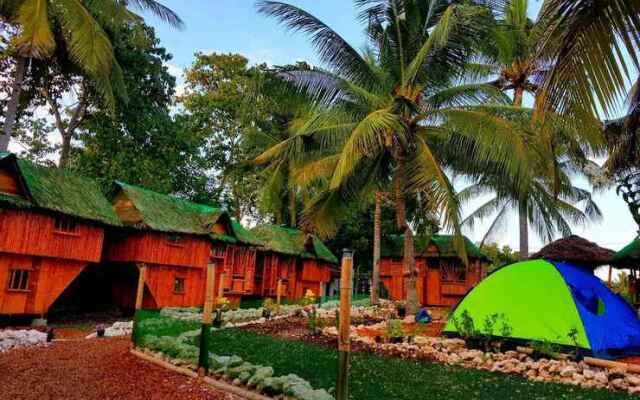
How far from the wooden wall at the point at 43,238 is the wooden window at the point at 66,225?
9cm

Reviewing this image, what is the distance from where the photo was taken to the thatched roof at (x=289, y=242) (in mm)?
25031

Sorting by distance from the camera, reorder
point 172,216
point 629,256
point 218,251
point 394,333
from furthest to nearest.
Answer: point 218,251 → point 172,216 → point 629,256 → point 394,333

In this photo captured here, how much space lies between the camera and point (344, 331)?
434 centimetres

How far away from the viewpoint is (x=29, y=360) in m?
8.56

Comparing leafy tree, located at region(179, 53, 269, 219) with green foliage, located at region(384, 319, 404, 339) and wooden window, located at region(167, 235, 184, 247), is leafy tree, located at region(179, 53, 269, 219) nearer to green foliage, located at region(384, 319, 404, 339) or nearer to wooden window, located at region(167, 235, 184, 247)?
wooden window, located at region(167, 235, 184, 247)

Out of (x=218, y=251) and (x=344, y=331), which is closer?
(x=344, y=331)

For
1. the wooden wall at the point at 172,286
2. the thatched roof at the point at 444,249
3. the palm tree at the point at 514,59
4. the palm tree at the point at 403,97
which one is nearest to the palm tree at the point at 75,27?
the palm tree at the point at 403,97

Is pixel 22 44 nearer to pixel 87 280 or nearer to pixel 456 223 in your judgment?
pixel 87 280

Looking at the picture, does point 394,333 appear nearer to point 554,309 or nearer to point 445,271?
point 554,309

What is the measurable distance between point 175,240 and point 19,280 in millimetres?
5614

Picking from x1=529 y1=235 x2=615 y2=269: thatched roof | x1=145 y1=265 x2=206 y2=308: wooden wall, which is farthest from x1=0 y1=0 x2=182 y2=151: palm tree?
x1=529 y1=235 x2=615 y2=269: thatched roof

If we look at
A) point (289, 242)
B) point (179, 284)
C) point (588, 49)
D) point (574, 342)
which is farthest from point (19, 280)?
point (588, 49)

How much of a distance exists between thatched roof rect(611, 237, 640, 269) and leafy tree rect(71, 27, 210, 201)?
19.6 m

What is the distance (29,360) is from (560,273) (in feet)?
33.9
